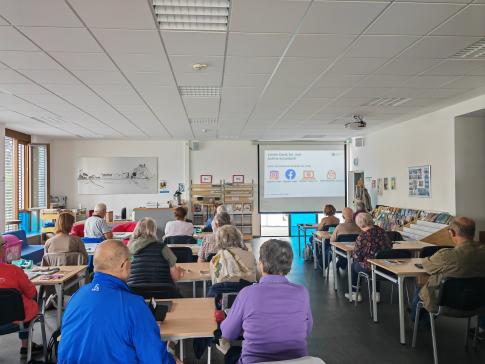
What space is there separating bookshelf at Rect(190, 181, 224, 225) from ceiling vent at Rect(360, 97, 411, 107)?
6249 millimetres

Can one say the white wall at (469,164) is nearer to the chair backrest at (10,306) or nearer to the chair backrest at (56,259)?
the chair backrest at (56,259)

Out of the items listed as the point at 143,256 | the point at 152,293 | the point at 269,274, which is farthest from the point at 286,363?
the point at 143,256

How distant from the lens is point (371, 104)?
6.81 m

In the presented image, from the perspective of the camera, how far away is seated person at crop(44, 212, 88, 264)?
15.5 ft

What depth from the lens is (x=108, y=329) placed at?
1732mm

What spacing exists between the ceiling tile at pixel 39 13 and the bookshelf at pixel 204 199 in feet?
28.7

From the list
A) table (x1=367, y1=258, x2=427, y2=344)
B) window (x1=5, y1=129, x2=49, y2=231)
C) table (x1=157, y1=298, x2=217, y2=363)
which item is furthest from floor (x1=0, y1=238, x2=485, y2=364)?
window (x1=5, y1=129, x2=49, y2=231)

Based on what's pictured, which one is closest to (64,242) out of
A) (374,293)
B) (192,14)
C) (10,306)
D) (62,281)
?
(62,281)

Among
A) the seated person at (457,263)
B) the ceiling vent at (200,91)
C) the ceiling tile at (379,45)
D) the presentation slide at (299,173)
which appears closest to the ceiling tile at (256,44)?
the ceiling tile at (379,45)

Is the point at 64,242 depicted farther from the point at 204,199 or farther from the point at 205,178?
the point at 205,178

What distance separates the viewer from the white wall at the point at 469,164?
691 centimetres

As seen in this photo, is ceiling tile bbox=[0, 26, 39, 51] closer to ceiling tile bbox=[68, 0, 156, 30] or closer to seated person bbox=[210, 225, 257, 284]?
ceiling tile bbox=[68, 0, 156, 30]

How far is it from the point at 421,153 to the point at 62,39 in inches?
278

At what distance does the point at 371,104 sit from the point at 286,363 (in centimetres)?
607
